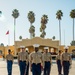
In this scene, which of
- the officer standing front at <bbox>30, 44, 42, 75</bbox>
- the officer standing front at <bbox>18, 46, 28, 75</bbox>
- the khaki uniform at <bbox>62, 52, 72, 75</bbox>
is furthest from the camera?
the khaki uniform at <bbox>62, 52, 72, 75</bbox>

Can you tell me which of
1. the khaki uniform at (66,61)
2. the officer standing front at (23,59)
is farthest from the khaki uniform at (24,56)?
the khaki uniform at (66,61)

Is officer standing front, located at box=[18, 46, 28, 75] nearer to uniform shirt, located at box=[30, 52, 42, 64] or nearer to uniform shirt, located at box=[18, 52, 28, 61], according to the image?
uniform shirt, located at box=[18, 52, 28, 61]

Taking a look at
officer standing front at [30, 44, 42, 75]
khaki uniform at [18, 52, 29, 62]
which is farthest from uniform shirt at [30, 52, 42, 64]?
khaki uniform at [18, 52, 29, 62]

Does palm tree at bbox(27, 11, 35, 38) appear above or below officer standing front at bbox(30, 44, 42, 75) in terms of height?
above

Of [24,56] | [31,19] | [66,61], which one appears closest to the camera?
[24,56]

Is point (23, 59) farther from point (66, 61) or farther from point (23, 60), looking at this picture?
point (66, 61)

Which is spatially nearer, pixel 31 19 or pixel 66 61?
pixel 66 61

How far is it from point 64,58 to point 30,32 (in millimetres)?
88828

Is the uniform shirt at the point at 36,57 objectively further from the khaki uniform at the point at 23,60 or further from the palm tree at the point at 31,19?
the palm tree at the point at 31,19

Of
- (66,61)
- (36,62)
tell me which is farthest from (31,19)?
(36,62)

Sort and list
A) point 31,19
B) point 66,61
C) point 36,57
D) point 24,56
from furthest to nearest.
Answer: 1. point 31,19
2. point 66,61
3. point 24,56
4. point 36,57

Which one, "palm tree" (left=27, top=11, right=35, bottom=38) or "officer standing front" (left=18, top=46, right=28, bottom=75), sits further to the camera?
"palm tree" (left=27, top=11, right=35, bottom=38)

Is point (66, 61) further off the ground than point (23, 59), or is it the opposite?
point (23, 59)

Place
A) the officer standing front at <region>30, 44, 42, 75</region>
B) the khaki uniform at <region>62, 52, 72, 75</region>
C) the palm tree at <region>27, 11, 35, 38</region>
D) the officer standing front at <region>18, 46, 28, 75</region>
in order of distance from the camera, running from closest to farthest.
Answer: the officer standing front at <region>30, 44, 42, 75</region>, the officer standing front at <region>18, 46, 28, 75</region>, the khaki uniform at <region>62, 52, 72, 75</region>, the palm tree at <region>27, 11, 35, 38</region>
